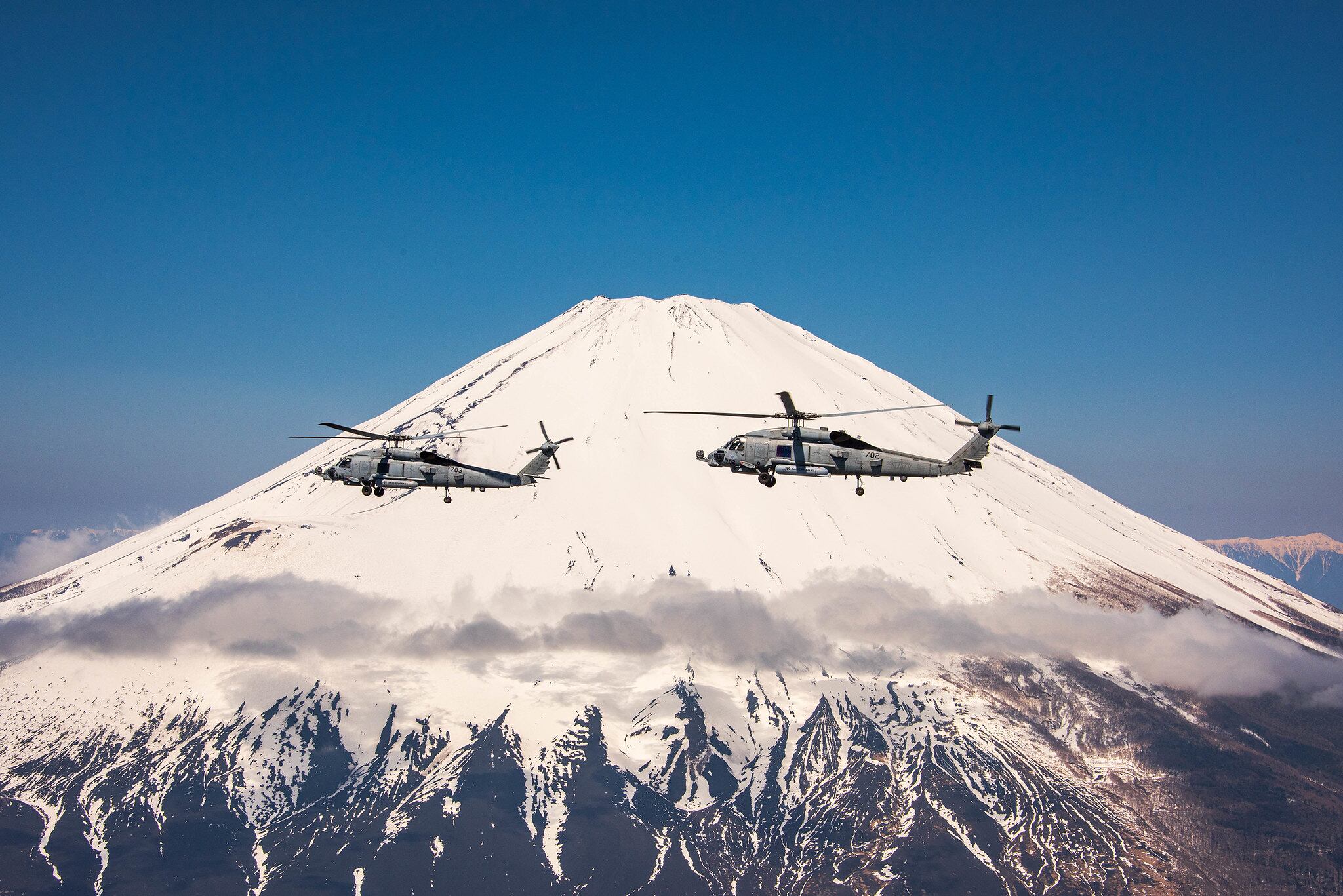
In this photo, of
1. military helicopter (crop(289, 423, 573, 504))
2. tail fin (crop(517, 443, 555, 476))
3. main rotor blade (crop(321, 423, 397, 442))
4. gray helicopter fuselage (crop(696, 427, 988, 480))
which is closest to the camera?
main rotor blade (crop(321, 423, 397, 442))

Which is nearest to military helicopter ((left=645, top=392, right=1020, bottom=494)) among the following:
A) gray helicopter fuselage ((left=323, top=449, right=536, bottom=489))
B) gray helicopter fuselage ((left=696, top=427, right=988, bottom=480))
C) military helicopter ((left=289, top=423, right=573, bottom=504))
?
gray helicopter fuselage ((left=696, top=427, right=988, bottom=480))

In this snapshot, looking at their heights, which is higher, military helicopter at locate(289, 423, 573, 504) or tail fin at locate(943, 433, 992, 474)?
tail fin at locate(943, 433, 992, 474)

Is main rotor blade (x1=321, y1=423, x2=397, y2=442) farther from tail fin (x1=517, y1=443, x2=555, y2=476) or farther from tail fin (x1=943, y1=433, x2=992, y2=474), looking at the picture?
tail fin (x1=943, y1=433, x2=992, y2=474)

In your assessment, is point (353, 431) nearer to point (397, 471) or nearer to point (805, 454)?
point (397, 471)

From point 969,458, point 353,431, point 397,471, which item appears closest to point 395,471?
point 397,471

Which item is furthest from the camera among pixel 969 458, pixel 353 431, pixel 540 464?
pixel 540 464

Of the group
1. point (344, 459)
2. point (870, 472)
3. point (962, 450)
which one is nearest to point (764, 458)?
point (870, 472)

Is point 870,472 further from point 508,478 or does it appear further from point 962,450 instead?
point 508,478
